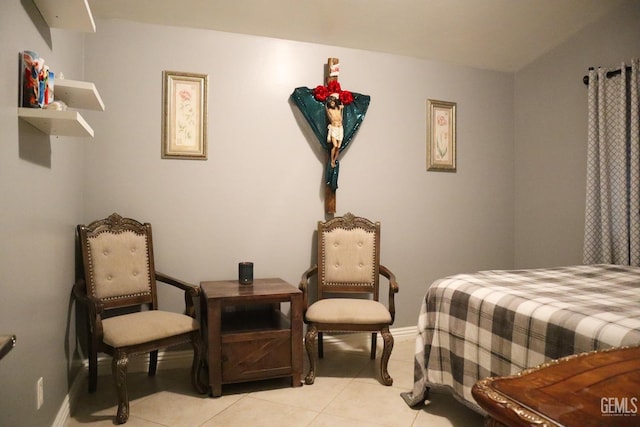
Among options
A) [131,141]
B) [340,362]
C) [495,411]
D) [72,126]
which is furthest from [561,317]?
[131,141]

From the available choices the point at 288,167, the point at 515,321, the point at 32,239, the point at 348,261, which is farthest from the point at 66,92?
the point at 515,321

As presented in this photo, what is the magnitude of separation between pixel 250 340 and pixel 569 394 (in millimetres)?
1913

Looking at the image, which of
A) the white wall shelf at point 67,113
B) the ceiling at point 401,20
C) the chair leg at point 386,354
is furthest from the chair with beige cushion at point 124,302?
the ceiling at point 401,20

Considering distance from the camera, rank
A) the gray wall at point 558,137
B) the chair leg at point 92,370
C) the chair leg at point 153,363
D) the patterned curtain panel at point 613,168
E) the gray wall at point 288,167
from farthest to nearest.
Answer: the gray wall at point 558,137, the patterned curtain panel at point 613,168, the chair leg at point 153,363, the chair leg at point 92,370, the gray wall at point 288,167

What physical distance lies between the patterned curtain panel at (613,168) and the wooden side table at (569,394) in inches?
96.4

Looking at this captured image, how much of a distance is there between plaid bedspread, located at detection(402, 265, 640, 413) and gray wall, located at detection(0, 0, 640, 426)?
1.18 metres

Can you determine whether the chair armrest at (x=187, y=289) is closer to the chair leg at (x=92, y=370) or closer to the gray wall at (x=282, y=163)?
the gray wall at (x=282, y=163)

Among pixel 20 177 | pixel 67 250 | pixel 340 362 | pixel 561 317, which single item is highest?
pixel 20 177

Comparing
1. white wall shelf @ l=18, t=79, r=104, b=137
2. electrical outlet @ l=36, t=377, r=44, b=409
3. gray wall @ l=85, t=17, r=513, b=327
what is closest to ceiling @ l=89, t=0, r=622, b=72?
gray wall @ l=85, t=17, r=513, b=327

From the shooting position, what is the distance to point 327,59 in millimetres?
3121

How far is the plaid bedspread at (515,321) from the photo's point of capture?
144 cm

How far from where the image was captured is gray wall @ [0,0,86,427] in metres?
1.29

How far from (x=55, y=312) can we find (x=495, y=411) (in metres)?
2.06

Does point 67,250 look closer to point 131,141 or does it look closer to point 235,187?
point 131,141
